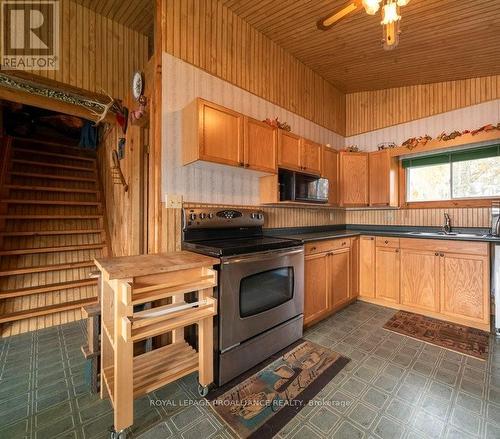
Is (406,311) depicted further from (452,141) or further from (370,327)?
(452,141)

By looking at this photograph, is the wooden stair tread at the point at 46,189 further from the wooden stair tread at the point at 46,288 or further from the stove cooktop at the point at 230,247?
the stove cooktop at the point at 230,247

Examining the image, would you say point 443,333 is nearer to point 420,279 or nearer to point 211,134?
point 420,279

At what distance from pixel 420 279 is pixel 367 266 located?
618 millimetres

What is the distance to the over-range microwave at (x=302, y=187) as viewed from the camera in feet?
9.14

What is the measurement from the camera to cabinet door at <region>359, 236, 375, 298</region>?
10.9ft

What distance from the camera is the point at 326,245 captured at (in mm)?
2795

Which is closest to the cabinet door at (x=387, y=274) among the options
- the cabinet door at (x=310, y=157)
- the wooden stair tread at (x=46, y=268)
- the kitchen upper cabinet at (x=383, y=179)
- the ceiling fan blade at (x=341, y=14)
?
the kitchen upper cabinet at (x=383, y=179)

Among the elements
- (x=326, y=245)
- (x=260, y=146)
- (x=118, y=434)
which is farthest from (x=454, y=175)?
(x=118, y=434)

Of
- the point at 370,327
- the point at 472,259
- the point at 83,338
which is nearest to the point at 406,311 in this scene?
the point at 370,327

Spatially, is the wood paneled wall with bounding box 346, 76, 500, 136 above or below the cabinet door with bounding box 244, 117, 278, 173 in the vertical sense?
above

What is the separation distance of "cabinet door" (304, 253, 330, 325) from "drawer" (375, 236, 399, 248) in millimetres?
968

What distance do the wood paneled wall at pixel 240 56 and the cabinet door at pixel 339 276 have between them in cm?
208

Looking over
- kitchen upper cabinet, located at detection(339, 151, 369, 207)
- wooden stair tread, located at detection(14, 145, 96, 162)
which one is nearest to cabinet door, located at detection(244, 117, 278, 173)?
kitchen upper cabinet, located at detection(339, 151, 369, 207)

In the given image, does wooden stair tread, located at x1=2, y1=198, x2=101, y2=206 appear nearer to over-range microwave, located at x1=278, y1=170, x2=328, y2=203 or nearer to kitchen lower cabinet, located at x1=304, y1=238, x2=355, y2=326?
over-range microwave, located at x1=278, y1=170, x2=328, y2=203
